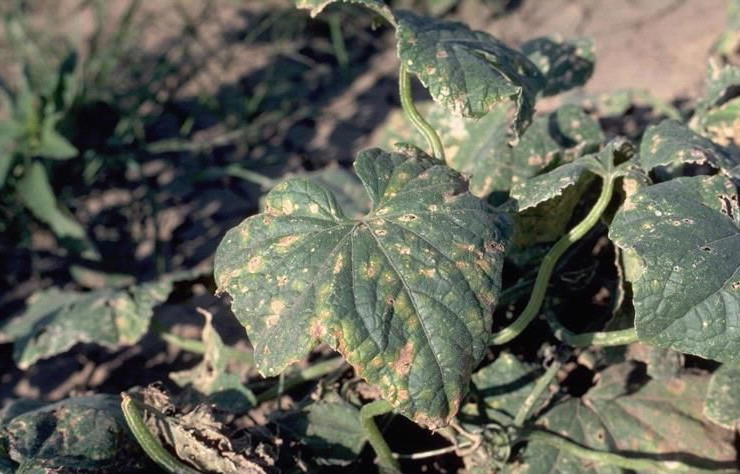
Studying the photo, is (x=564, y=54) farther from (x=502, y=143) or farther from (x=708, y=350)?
(x=708, y=350)

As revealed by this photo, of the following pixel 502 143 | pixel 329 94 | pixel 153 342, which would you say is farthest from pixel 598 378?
pixel 329 94

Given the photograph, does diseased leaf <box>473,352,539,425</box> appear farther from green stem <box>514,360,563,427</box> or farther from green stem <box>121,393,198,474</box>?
green stem <box>121,393,198,474</box>

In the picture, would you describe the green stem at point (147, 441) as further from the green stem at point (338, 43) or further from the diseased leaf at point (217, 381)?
the green stem at point (338, 43)

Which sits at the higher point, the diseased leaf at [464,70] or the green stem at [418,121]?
the diseased leaf at [464,70]

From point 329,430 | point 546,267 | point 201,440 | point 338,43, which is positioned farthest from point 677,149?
point 338,43

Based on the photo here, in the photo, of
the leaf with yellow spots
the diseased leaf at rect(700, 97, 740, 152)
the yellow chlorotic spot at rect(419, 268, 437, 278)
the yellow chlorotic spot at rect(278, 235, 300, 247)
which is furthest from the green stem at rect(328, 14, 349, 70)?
the yellow chlorotic spot at rect(419, 268, 437, 278)

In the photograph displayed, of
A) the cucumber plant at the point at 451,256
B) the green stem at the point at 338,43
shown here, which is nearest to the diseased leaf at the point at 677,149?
the cucumber plant at the point at 451,256
